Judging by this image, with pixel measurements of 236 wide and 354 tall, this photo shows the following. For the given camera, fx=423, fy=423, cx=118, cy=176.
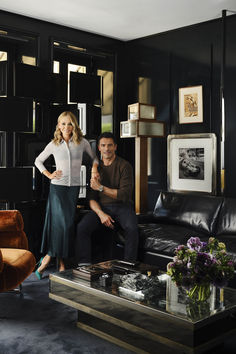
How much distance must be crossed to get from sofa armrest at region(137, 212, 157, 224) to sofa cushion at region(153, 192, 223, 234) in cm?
4

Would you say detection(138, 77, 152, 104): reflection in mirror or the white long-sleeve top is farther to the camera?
detection(138, 77, 152, 104): reflection in mirror

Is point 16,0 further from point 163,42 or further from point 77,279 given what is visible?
point 77,279

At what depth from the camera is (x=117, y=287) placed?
2.91 meters

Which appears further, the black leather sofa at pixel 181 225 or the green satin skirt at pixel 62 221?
the green satin skirt at pixel 62 221

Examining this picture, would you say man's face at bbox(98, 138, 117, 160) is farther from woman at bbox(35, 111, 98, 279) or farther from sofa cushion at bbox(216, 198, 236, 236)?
sofa cushion at bbox(216, 198, 236, 236)

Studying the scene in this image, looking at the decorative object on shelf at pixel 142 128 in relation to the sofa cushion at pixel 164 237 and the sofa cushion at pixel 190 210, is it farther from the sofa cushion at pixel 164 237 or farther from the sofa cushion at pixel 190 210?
the sofa cushion at pixel 164 237

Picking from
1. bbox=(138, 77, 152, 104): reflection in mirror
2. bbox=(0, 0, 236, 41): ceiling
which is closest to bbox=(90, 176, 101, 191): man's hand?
bbox=(138, 77, 152, 104): reflection in mirror

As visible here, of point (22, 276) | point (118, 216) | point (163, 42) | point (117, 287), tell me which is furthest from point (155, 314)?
point (163, 42)

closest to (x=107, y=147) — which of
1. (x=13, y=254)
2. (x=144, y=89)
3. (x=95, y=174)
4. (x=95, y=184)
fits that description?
(x=95, y=174)

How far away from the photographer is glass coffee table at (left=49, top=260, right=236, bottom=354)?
2389 mm

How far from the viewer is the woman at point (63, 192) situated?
4422mm

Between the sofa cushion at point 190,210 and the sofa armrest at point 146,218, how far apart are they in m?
0.04

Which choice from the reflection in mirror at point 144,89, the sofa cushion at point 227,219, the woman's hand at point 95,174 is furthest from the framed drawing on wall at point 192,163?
the woman's hand at point 95,174

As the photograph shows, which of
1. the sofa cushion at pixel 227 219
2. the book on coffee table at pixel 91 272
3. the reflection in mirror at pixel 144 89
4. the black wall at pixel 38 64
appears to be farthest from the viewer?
the reflection in mirror at pixel 144 89
